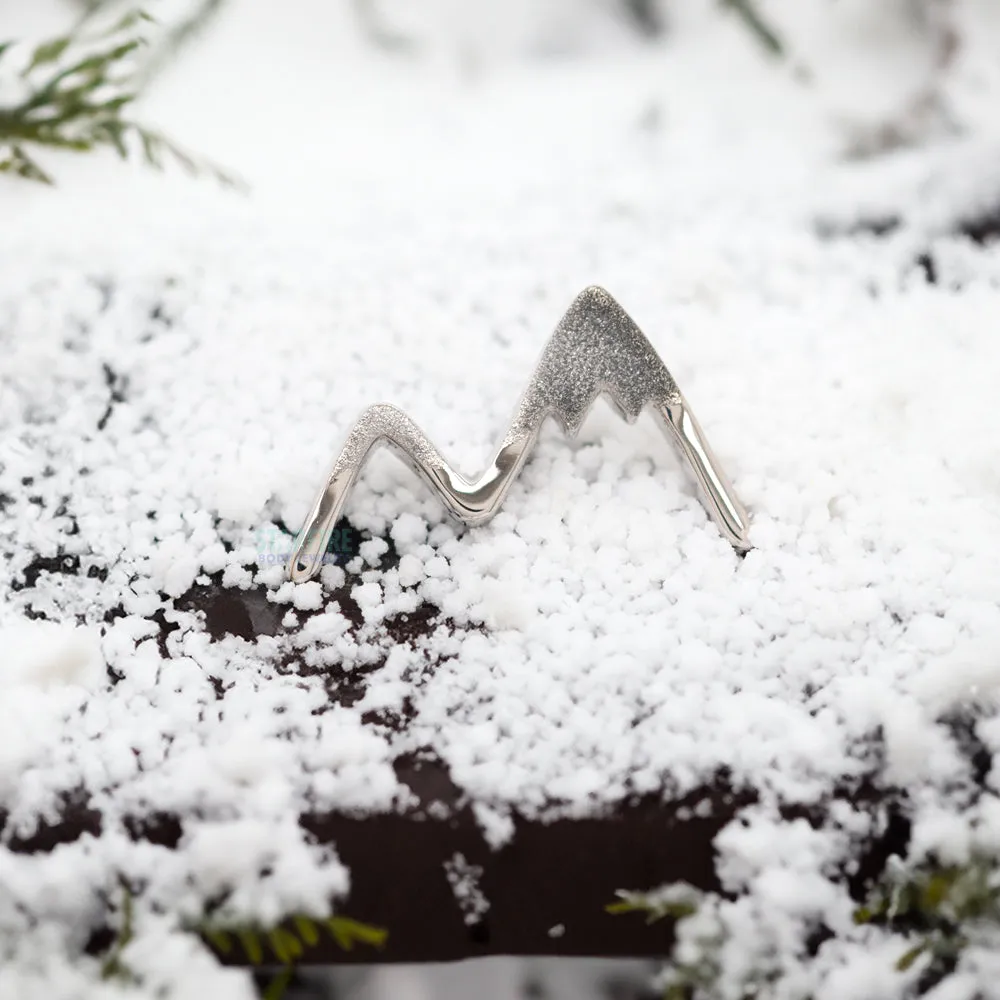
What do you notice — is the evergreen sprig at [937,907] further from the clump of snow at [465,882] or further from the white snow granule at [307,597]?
the white snow granule at [307,597]

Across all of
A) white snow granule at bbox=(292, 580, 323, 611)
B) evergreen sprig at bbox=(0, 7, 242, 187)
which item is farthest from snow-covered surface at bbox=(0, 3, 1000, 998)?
evergreen sprig at bbox=(0, 7, 242, 187)

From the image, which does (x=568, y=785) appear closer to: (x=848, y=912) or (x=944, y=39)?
(x=848, y=912)

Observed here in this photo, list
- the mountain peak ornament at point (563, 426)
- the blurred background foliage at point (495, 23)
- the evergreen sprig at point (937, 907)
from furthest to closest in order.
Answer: the blurred background foliage at point (495, 23) < the mountain peak ornament at point (563, 426) < the evergreen sprig at point (937, 907)

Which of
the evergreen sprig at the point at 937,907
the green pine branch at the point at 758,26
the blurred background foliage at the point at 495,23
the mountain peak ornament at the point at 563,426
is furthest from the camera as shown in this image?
the green pine branch at the point at 758,26

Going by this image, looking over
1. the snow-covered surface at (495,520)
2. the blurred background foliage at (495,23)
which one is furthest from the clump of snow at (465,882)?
the blurred background foliage at (495,23)

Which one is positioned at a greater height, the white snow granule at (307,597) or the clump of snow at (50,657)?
the white snow granule at (307,597)

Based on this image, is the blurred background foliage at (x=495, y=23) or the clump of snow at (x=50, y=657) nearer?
the clump of snow at (x=50, y=657)

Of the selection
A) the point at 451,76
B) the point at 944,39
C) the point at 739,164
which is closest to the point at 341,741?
the point at 739,164

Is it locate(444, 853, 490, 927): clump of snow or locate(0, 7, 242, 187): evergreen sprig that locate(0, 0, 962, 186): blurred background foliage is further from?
locate(444, 853, 490, 927): clump of snow
